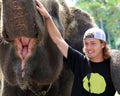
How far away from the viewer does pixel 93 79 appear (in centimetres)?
371

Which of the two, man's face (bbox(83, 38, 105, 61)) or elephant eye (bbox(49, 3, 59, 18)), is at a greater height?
elephant eye (bbox(49, 3, 59, 18))

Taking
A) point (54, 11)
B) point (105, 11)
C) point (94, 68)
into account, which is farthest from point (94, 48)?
point (105, 11)

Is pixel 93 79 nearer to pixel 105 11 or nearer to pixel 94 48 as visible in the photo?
pixel 94 48

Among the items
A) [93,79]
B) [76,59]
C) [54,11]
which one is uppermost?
[54,11]

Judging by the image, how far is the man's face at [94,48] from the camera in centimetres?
372

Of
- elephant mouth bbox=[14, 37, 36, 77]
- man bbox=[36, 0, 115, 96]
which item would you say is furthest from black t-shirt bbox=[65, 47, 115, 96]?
elephant mouth bbox=[14, 37, 36, 77]

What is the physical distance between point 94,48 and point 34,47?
53 cm

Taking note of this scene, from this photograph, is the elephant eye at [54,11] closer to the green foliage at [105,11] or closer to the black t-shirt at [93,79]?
the black t-shirt at [93,79]

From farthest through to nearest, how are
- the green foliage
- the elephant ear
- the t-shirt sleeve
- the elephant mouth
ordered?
the green foliage → the t-shirt sleeve → the elephant mouth → the elephant ear

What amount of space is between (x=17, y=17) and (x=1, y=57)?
1188 mm

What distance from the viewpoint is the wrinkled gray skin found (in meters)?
3.39

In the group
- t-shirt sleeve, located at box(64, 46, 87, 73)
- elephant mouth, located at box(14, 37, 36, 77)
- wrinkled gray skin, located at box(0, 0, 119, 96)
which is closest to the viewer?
wrinkled gray skin, located at box(0, 0, 119, 96)

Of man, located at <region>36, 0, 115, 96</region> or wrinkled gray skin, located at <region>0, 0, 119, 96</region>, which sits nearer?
wrinkled gray skin, located at <region>0, 0, 119, 96</region>

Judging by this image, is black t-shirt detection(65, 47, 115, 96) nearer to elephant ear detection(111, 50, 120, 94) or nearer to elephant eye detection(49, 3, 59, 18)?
elephant ear detection(111, 50, 120, 94)
